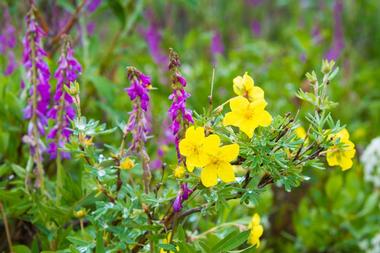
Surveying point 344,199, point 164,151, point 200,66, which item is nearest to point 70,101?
point 164,151

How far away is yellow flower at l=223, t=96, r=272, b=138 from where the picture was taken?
3.65 ft

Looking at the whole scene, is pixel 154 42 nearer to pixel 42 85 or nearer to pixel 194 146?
pixel 42 85

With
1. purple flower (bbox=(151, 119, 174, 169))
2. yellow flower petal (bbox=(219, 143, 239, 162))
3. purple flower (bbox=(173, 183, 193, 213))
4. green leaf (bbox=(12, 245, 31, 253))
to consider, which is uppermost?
purple flower (bbox=(151, 119, 174, 169))

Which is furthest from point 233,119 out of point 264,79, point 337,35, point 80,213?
point 337,35

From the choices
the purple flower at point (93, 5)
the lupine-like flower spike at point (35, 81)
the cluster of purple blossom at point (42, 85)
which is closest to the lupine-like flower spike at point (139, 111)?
the cluster of purple blossom at point (42, 85)

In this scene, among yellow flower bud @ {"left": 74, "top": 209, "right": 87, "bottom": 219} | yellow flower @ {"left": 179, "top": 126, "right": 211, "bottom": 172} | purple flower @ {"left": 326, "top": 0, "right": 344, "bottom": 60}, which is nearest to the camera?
yellow flower @ {"left": 179, "top": 126, "right": 211, "bottom": 172}

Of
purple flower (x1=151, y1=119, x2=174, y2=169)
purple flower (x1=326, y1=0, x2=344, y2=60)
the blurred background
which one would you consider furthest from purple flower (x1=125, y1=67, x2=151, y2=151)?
purple flower (x1=326, y1=0, x2=344, y2=60)

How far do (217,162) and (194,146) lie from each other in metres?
0.05

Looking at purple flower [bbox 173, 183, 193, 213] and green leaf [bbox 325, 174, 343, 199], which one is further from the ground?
green leaf [bbox 325, 174, 343, 199]

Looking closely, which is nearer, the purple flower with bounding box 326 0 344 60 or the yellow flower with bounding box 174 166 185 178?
the yellow flower with bounding box 174 166 185 178

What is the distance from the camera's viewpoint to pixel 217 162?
111 centimetres

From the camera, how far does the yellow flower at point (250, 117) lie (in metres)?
1.11

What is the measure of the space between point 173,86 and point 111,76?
76.5 inches

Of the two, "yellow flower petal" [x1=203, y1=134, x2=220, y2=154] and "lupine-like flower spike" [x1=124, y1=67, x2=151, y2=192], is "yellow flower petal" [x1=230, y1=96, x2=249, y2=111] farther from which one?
"lupine-like flower spike" [x1=124, y1=67, x2=151, y2=192]
